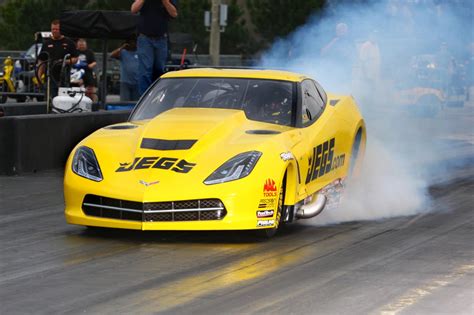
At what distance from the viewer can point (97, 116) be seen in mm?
15703

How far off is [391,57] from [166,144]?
14764 mm

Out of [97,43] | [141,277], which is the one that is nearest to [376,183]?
[141,277]

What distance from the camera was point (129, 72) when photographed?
21.3 m

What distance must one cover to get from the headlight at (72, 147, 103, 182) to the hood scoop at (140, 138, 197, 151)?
40 centimetres

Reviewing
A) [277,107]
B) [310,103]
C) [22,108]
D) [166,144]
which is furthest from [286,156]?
[22,108]

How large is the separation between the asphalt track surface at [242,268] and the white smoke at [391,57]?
3.81 meters

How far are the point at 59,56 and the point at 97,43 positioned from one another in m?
23.5

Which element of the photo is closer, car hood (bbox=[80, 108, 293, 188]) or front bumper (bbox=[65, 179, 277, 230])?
front bumper (bbox=[65, 179, 277, 230])

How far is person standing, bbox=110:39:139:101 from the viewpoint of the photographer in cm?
2100

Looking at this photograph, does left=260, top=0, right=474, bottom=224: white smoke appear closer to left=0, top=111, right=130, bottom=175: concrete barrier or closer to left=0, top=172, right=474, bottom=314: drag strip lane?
left=0, top=111, right=130, bottom=175: concrete barrier

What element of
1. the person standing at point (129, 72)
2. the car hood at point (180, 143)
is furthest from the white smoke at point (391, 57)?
the car hood at point (180, 143)

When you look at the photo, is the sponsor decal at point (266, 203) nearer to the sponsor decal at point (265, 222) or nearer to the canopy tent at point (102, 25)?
the sponsor decal at point (265, 222)

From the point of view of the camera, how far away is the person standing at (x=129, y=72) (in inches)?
827

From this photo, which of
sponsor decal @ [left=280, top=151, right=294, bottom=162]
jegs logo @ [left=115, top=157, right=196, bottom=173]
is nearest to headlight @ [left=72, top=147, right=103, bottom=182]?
jegs logo @ [left=115, top=157, right=196, bottom=173]
